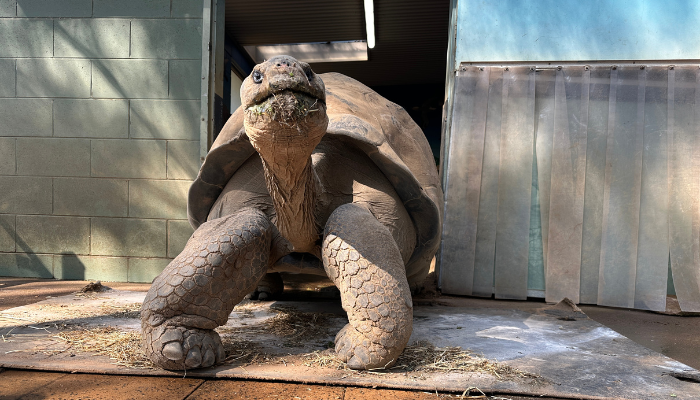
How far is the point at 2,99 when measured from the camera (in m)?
4.86

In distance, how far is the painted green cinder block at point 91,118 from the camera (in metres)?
4.79

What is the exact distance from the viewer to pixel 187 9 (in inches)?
186

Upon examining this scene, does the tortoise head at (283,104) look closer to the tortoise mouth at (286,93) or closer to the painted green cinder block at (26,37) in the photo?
the tortoise mouth at (286,93)

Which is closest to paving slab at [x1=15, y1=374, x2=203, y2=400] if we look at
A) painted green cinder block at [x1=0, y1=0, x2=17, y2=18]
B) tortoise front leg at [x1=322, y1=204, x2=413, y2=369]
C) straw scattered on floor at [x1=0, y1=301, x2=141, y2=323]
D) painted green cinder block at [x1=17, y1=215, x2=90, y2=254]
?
tortoise front leg at [x1=322, y1=204, x2=413, y2=369]

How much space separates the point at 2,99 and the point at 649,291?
6482 millimetres

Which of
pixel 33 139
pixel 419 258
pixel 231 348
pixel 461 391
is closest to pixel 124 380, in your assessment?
pixel 231 348

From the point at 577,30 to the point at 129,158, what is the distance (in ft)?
14.8

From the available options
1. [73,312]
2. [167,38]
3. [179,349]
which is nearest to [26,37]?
[167,38]

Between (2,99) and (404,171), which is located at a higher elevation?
(2,99)

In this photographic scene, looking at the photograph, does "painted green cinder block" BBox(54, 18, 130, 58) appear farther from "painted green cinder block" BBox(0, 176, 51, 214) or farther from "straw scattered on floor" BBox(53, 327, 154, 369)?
"straw scattered on floor" BBox(53, 327, 154, 369)

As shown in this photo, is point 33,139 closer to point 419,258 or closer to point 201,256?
point 201,256

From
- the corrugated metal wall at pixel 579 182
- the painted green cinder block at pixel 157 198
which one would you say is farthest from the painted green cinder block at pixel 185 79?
the corrugated metal wall at pixel 579 182

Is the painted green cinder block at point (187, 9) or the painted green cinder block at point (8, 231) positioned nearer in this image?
the painted green cinder block at point (187, 9)

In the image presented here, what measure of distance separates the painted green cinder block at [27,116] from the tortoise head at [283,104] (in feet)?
13.6
